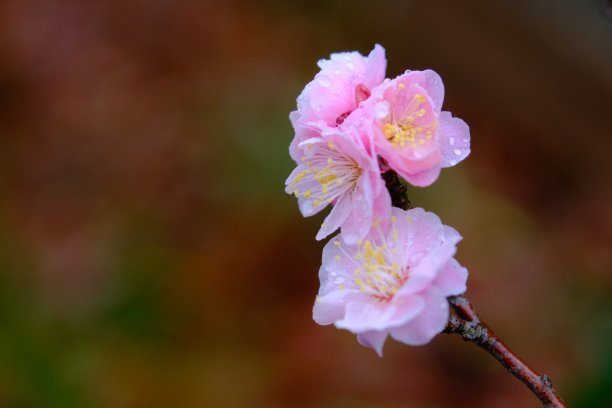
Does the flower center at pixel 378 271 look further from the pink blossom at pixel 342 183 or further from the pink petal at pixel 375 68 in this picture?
the pink petal at pixel 375 68

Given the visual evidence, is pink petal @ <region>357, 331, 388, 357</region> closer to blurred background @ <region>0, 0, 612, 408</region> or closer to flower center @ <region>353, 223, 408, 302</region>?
flower center @ <region>353, 223, 408, 302</region>

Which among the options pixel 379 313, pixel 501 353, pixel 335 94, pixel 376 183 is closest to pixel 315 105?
pixel 335 94

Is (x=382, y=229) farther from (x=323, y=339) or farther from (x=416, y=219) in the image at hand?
(x=323, y=339)

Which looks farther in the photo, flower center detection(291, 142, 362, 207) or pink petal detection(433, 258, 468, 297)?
flower center detection(291, 142, 362, 207)

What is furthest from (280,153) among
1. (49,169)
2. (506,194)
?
(49,169)

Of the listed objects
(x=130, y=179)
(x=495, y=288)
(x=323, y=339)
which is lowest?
(x=495, y=288)

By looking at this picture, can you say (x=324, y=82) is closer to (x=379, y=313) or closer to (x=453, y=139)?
(x=453, y=139)

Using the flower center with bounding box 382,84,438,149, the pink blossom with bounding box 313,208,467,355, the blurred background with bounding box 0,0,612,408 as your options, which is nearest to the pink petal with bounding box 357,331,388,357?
the pink blossom with bounding box 313,208,467,355
